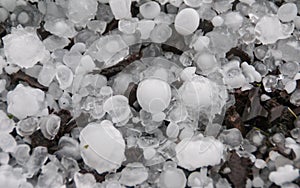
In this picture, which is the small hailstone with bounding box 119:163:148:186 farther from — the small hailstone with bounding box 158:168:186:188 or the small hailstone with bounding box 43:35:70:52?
the small hailstone with bounding box 43:35:70:52

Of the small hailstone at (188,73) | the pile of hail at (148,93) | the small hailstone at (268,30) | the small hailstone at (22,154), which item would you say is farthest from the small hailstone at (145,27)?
the small hailstone at (22,154)

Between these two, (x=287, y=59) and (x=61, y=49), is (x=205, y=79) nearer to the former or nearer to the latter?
(x=287, y=59)

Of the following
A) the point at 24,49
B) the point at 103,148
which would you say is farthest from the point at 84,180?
the point at 24,49


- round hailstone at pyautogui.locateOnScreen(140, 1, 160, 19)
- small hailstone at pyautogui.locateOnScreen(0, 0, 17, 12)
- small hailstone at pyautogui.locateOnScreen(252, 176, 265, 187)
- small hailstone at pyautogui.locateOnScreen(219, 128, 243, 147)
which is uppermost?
small hailstone at pyautogui.locateOnScreen(0, 0, 17, 12)

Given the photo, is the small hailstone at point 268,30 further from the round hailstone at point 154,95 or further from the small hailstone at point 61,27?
the small hailstone at point 61,27

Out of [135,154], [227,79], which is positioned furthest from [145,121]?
[227,79]

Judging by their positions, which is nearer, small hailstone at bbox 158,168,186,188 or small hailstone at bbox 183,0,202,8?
small hailstone at bbox 158,168,186,188

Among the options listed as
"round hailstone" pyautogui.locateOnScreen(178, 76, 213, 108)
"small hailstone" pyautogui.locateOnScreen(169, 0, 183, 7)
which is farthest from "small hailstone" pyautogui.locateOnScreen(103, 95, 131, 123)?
"small hailstone" pyautogui.locateOnScreen(169, 0, 183, 7)
